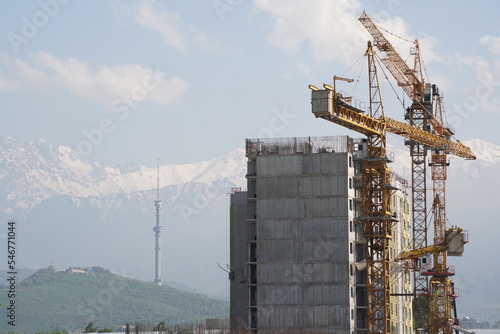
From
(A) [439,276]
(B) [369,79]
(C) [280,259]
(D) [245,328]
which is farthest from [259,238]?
(A) [439,276]

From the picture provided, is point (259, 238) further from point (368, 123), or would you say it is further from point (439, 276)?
point (439, 276)

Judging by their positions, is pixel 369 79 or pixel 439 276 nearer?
pixel 369 79

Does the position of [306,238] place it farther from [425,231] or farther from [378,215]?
[425,231]

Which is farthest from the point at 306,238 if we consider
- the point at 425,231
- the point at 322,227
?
the point at 425,231

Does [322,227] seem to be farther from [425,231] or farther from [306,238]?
[425,231]

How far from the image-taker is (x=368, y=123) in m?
→ 139

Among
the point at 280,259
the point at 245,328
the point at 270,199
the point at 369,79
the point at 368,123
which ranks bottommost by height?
the point at 245,328

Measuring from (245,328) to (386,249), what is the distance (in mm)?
23520

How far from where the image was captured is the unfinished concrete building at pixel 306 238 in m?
132

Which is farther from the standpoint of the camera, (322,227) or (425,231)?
(425,231)

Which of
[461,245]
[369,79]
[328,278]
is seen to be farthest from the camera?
[461,245]

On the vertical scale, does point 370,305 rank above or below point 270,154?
below

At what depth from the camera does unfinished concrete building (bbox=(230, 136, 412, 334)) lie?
132 m

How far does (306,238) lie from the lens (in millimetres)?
134500
